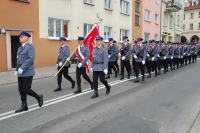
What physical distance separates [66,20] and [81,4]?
208 cm

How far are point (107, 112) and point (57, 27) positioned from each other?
1357 cm

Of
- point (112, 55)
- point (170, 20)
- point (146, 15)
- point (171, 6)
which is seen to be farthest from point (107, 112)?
point (170, 20)

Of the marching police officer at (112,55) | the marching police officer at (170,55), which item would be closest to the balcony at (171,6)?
the marching police officer at (170,55)

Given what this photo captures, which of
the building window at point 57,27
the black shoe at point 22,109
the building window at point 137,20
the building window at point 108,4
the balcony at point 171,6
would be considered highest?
the balcony at point 171,6

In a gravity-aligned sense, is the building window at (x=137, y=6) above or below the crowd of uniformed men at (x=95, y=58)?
above

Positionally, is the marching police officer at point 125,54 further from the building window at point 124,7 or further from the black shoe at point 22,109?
the building window at point 124,7

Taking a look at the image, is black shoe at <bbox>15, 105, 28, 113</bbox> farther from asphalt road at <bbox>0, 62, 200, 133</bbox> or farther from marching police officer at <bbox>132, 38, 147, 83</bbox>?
marching police officer at <bbox>132, 38, 147, 83</bbox>

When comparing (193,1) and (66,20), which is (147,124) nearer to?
(66,20)

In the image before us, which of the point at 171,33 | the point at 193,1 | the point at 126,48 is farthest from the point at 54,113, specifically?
the point at 193,1

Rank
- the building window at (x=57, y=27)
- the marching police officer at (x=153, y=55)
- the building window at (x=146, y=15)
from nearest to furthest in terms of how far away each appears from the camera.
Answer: the marching police officer at (x=153, y=55)
the building window at (x=57, y=27)
the building window at (x=146, y=15)

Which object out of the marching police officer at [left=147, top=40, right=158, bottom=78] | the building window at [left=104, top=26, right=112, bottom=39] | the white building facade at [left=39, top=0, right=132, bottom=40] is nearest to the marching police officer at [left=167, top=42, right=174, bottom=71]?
the marching police officer at [left=147, top=40, right=158, bottom=78]

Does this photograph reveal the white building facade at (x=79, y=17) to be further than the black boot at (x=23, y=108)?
Yes

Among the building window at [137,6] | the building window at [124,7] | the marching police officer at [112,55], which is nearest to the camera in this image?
the marching police officer at [112,55]

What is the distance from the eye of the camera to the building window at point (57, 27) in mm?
19312
